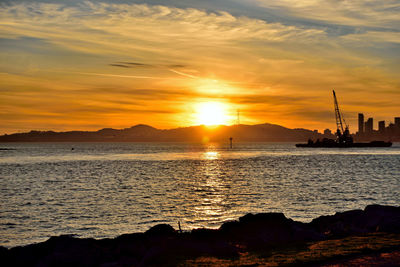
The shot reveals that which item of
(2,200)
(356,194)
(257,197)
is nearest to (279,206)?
(257,197)

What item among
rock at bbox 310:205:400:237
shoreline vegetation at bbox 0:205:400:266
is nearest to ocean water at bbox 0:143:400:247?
rock at bbox 310:205:400:237

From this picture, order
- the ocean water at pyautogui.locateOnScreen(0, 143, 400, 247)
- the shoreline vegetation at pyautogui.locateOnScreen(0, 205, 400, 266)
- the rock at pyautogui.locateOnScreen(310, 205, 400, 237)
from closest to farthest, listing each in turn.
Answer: the shoreline vegetation at pyautogui.locateOnScreen(0, 205, 400, 266) < the rock at pyautogui.locateOnScreen(310, 205, 400, 237) < the ocean water at pyautogui.locateOnScreen(0, 143, 400, 247)

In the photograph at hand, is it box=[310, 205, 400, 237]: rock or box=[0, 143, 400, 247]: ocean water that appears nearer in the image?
box=[310, 205, 400, 237]: rock

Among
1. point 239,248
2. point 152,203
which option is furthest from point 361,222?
point 152,203

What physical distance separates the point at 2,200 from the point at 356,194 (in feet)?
145

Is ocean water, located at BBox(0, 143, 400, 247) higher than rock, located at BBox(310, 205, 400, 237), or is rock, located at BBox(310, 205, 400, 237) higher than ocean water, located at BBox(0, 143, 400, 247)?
rock, located at BBox(310, 205, 400, 237)

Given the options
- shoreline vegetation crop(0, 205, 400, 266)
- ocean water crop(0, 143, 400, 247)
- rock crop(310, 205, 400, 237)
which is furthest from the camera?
ocean water crop(0, 143, 400, 247)

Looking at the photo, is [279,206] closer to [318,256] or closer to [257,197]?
[257,197]

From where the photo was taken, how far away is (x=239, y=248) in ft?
68.3

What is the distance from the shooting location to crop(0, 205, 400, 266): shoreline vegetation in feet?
57.7

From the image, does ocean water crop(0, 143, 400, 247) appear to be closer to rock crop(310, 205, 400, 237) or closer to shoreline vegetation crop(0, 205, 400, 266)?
rock crop(310, 205, 400, 237)

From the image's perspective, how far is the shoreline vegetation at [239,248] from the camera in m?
17.6

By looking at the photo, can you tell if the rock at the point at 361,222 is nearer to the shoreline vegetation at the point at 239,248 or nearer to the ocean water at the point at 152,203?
the shoreline vegetation at the point at 239,248

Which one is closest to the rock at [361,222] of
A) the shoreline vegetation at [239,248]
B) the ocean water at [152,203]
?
the shoreline vegetation at [239,248]
